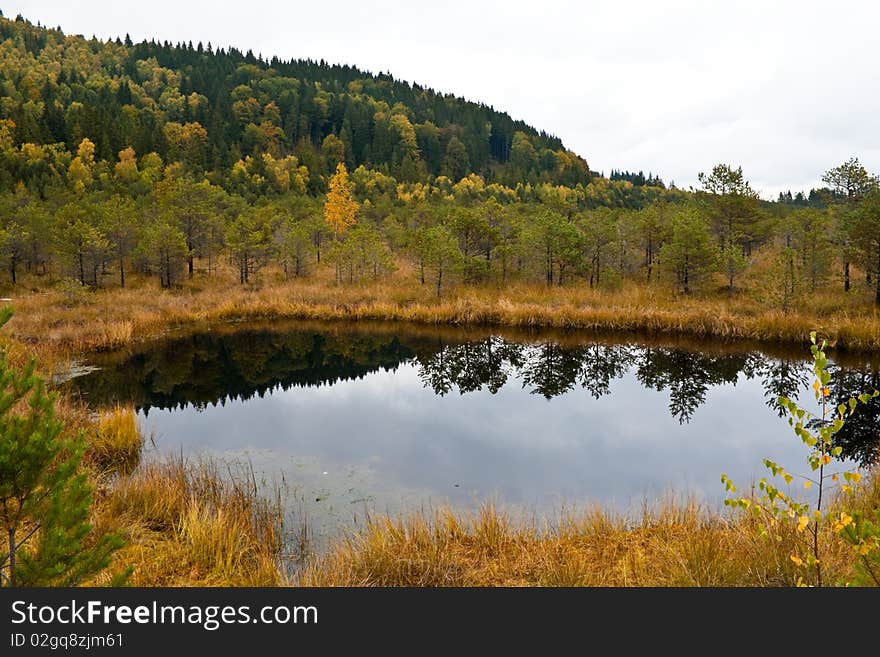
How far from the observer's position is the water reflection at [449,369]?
14.2 meters

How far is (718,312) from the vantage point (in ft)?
67.5

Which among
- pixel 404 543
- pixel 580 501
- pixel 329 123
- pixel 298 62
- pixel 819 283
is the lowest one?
pixel 580 501

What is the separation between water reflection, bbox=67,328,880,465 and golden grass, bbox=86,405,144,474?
301 centimetres

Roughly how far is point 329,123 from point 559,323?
122733mm

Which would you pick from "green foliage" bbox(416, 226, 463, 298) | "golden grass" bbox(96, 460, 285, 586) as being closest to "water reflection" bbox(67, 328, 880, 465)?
"green foliage" bbox(416, 226, 463, 298)

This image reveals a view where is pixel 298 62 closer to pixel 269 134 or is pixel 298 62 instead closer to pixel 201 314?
pixel 269 134

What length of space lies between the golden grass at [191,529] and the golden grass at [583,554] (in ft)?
2.70

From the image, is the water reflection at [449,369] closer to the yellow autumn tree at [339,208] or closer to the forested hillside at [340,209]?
the forested hillside at [340,209]

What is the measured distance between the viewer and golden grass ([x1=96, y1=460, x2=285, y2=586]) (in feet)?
18.7

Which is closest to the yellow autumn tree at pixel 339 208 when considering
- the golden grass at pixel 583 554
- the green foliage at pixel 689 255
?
the green foliage at pixel 689 255

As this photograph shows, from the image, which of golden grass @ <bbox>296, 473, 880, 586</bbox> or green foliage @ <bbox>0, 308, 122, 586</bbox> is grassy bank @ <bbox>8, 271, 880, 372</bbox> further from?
green foliage @ <bbox>0, 308, 122, 586</bbox>

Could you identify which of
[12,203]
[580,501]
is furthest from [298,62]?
[580,501]

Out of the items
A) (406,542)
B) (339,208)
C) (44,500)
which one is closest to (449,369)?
(406,542)

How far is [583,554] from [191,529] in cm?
454
